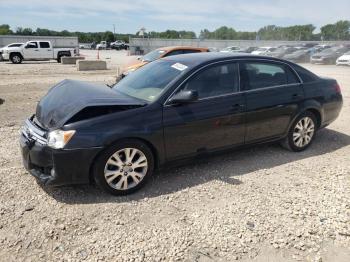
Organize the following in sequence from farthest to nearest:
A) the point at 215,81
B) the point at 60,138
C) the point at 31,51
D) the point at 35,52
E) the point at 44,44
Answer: the point at 44,44
the point at 35,52
the point at 31,51
the point at 215,81
the point at 60,138

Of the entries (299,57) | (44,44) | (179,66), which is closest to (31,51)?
(44,44)

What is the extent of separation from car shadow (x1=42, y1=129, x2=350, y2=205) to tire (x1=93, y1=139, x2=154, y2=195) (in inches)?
4.9

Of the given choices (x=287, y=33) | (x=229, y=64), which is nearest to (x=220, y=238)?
(x=229, y=64)

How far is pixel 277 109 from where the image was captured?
518 centimetres

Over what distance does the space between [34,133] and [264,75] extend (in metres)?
3.30

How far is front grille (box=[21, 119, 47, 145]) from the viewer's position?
3.82m

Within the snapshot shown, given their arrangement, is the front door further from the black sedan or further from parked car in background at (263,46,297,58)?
parked car in background at (263,46,297,58)

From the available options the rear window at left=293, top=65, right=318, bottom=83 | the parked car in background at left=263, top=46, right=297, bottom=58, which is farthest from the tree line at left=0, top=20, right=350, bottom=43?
the rear window at left=293, top=65, right=318, bottom=83

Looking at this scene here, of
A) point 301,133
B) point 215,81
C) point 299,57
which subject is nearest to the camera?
point 215,81

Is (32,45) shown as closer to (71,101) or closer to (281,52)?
(281,52)

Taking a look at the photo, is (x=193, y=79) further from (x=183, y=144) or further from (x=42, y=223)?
(x=42, y=223)

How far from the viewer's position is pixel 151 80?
187 inches

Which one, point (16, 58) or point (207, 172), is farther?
point (16, 58)

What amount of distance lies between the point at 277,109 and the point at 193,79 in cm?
151
